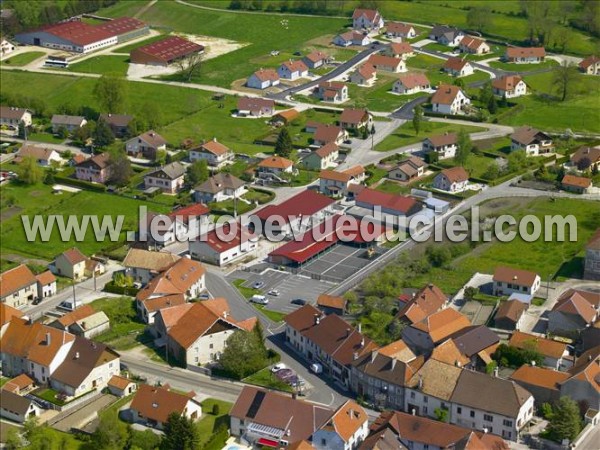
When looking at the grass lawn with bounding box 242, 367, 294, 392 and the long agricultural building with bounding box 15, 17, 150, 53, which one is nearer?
the grass lawn with bounding box 242, 367, 294, 392

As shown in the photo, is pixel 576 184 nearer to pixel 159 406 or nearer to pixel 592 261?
pixel 592 261

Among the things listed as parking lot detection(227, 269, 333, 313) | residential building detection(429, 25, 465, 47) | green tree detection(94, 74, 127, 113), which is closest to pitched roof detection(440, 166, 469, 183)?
parking lot detection(227, 269, 333, 313)

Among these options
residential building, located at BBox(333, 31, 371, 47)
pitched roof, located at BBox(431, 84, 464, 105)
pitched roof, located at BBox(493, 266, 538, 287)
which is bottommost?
pitched roof, located at BBox(493, 266, 538, 287)

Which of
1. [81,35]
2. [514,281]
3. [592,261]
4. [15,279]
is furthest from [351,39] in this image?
[15,279]

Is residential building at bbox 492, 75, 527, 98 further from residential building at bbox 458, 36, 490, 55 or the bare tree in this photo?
the bare tree

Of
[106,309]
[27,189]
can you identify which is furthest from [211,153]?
[106,309]
